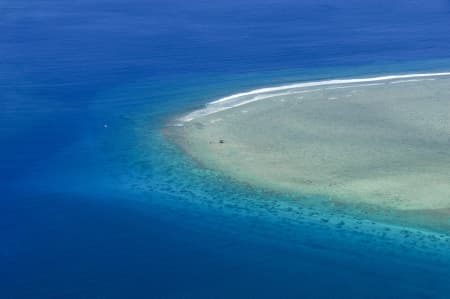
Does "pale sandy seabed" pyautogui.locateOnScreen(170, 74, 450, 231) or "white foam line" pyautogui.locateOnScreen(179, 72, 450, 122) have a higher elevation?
"white foam line" pyautogui.locateOnScreen(179, 72, 450, 122)

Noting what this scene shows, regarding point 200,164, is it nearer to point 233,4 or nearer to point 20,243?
point 20,243

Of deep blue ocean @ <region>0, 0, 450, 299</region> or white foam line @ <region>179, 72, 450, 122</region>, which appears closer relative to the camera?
deep blue ocean @ <region>0, 0, 450, 299</region>

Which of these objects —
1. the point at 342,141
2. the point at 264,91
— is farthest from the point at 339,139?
the point at 264,91

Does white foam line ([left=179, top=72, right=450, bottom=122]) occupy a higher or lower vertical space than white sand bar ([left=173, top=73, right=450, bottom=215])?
higher

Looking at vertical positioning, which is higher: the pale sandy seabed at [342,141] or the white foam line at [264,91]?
the white foam line at [264,91]

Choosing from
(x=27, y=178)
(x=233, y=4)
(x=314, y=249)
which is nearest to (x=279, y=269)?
(x=314, y=249)
